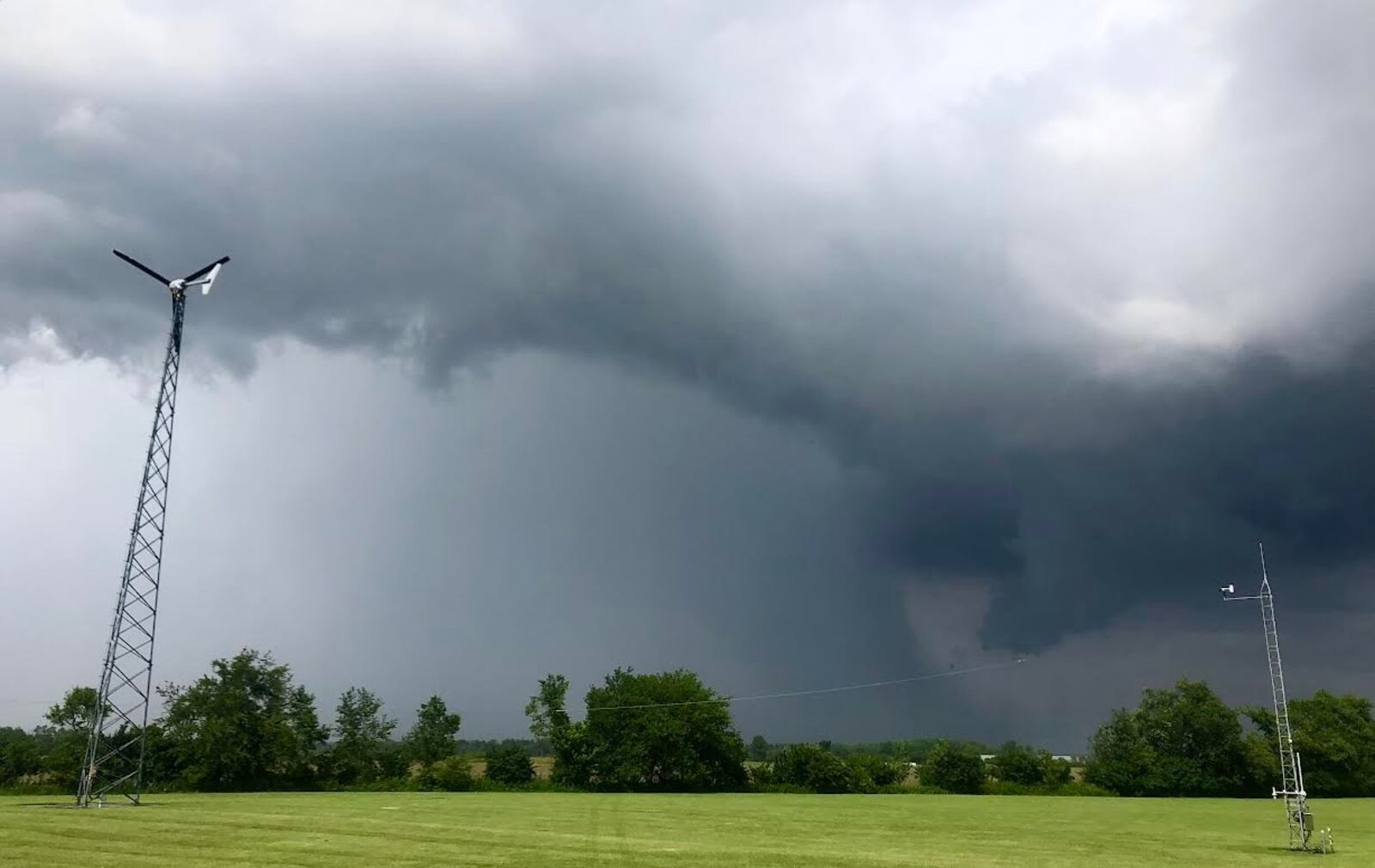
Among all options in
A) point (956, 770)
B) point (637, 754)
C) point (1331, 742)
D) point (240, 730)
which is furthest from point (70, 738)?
point (1331, 742)

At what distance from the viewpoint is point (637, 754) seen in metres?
101

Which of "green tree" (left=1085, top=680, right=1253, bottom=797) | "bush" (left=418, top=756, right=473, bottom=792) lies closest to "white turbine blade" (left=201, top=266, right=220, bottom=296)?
"bush" (left=418, top=756, right=473, bottom=792)

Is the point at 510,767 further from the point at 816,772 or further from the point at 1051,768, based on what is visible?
the point at 1051,768

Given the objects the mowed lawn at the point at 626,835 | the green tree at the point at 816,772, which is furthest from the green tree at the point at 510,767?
the mowed lawn at the point at 626,835

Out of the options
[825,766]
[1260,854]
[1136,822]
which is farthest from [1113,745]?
[1260,854]

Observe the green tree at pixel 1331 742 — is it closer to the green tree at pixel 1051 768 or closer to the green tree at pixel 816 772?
the green tree at pixel 1051 768

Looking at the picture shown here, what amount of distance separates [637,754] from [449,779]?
19.7 metres

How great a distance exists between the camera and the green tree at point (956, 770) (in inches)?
4286

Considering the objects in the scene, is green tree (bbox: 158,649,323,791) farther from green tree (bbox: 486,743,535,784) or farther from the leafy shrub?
the leafy shrub

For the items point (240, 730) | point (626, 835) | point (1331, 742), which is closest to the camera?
point (626, 835)

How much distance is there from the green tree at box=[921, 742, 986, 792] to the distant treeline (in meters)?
0.15

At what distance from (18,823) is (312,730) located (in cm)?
6222

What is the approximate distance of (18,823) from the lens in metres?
41.5

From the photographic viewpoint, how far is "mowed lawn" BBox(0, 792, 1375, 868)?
3059 centimetres
